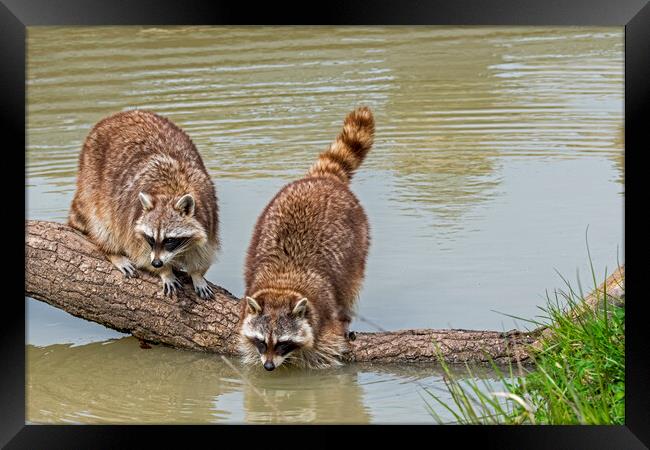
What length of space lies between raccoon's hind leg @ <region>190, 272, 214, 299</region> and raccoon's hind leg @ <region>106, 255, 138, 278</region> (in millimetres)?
403

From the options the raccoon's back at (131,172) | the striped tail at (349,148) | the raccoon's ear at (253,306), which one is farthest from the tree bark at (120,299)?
the striped tail at (349,148)

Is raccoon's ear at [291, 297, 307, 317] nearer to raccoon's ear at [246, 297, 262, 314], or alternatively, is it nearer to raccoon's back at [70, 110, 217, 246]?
raccoon's ear at [246, 297, 262, 314]

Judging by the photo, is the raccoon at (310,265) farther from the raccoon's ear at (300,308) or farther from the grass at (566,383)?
the grass at (566,383)

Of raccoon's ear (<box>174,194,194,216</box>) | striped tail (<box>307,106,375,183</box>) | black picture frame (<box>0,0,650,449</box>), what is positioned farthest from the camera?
striped tail (<box>307,106,375,183</box>)

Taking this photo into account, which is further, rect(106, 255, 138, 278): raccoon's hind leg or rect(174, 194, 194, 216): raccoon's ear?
rect(106, 255, 138, 278): raccoon's hind leg

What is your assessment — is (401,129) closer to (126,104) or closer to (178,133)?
(126,104)

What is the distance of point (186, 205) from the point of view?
26.8 ft

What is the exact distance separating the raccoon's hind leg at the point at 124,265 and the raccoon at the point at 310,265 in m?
0.80

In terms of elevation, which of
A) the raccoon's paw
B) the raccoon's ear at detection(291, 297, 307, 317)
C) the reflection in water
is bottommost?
the reflection in water

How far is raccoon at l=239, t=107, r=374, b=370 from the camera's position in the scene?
782 cm

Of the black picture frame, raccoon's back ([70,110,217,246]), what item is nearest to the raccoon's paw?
raccoon's back ([70,110,217,246])

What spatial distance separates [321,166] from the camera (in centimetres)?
922

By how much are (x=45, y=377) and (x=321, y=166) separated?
2.54 metres

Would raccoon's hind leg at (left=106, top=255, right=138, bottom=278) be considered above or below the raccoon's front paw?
above
